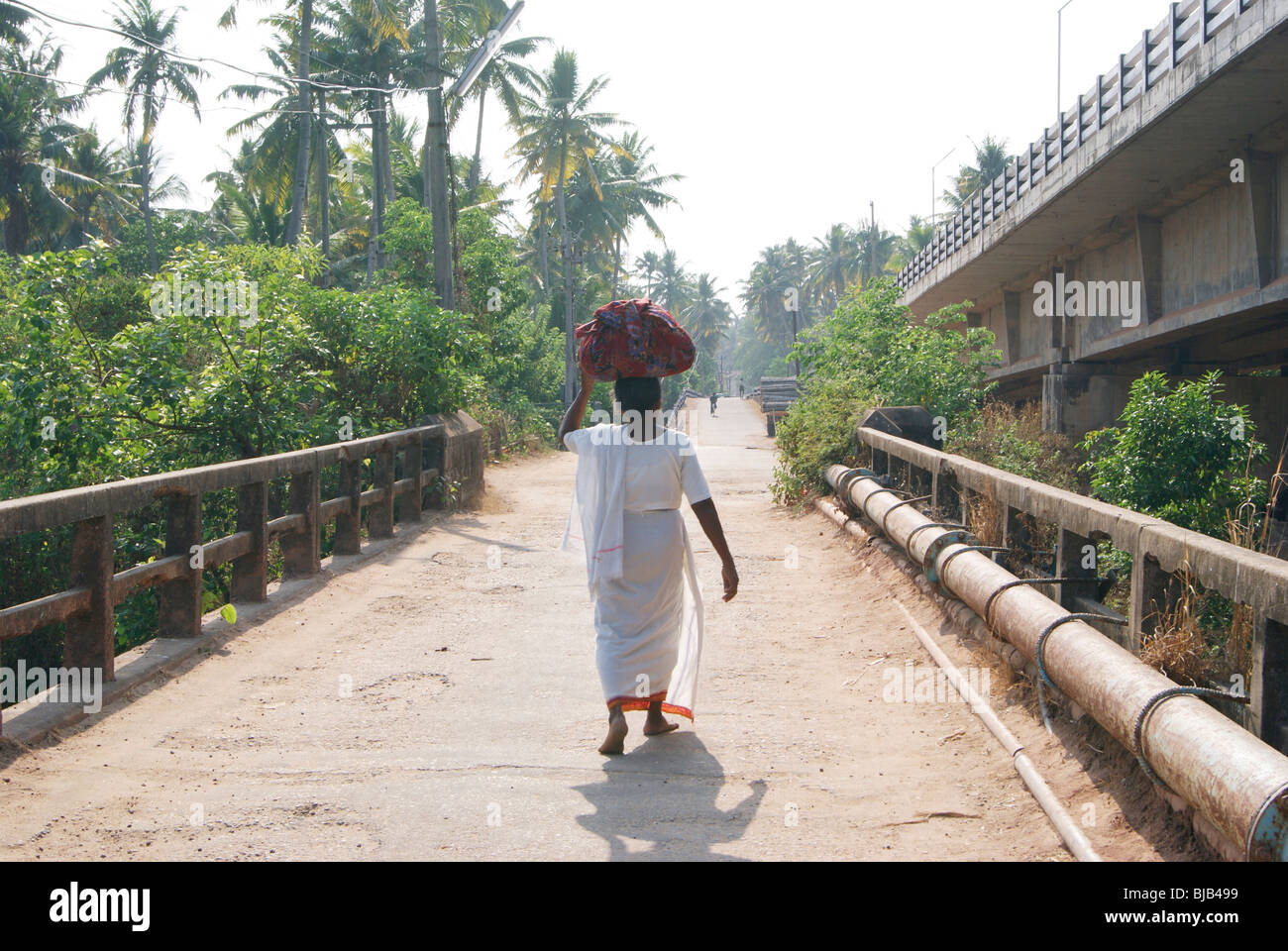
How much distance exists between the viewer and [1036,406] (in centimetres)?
2508

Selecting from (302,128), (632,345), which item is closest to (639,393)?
(632,345)

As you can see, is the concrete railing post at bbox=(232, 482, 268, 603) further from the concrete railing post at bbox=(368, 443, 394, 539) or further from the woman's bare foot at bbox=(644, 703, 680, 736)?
the woman's bare foot at bbox=(644, 703, 680, 736)

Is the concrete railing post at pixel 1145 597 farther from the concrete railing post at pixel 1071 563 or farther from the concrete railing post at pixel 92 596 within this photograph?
the concrete railing post at pixel 92 596

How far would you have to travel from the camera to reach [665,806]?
4211mm

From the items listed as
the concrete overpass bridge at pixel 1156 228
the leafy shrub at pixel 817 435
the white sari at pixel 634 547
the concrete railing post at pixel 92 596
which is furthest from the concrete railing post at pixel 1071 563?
the leafy shrub at pixel 817 435

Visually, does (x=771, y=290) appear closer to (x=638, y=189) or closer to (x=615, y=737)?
(x=638, y=189)

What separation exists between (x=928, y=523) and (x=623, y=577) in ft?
12.0

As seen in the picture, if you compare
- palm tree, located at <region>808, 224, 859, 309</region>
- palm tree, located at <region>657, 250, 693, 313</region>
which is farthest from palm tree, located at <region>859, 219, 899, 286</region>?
palm tree, located at <region>657, 250, 693, 313</region>

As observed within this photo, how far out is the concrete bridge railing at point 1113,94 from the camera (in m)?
11.5

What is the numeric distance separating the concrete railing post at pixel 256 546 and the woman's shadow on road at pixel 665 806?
3851mm

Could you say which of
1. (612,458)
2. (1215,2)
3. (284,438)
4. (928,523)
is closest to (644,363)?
(612,458)

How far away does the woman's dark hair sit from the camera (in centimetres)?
479

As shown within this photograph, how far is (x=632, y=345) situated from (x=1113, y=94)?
1225 centimetres
